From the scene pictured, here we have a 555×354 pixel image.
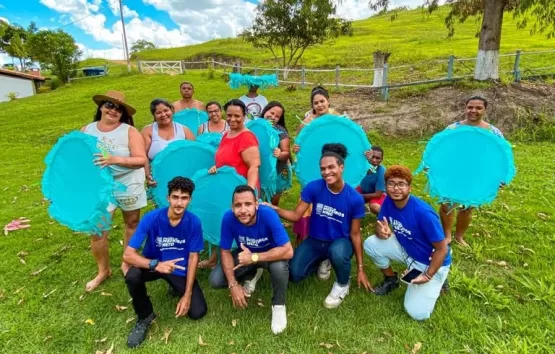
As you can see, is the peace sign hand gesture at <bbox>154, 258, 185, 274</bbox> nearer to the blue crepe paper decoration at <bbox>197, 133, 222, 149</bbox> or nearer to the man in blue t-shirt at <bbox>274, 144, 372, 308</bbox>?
the man in blue t-shirt at <bbox>274, 144, 372, 308</bbox>

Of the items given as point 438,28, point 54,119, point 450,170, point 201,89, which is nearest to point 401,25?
point 438,28

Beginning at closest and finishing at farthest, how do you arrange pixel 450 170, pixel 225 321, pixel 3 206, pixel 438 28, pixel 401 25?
pixel 225 321 < pixel 450 170 < pixel 3 206 < pixel 438 28 < pixel 401 25

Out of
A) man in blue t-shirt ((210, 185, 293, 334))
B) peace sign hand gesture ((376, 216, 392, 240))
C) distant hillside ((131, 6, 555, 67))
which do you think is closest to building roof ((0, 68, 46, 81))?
distant hillside ((131, 6, 555, 67))

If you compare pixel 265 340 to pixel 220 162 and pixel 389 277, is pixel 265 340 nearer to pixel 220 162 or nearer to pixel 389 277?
pixel 389 277

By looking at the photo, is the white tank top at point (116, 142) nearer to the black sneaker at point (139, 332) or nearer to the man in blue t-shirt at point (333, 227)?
the black sneaker at point (139, 332)

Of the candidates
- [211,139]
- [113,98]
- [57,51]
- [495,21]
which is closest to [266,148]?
[211,139]

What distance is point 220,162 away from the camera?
135 inches

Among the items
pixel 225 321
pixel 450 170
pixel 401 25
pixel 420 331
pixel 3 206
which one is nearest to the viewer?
pixel 420 331

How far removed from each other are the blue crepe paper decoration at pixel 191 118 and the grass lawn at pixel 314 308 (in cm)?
168

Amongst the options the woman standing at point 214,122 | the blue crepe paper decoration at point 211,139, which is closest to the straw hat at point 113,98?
the blue crepe paper decoration at point 211,139

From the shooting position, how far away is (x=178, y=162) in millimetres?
3488

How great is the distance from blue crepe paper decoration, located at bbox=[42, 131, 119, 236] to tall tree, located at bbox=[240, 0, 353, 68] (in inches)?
607

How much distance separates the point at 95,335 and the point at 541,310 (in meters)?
3.66

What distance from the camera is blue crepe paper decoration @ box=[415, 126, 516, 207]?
10.8ft
